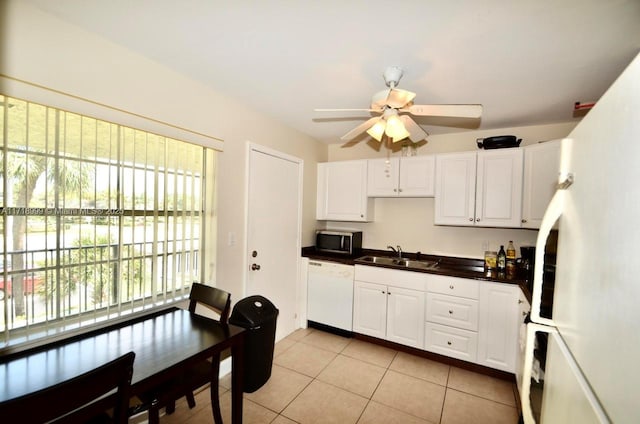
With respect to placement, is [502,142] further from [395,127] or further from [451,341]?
[451,341]

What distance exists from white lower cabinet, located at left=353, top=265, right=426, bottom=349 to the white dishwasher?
0.28ft

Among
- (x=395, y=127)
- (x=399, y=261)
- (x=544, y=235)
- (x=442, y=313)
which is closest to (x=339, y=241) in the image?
(x=399, y=261)

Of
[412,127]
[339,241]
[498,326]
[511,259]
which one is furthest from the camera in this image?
[339,241]

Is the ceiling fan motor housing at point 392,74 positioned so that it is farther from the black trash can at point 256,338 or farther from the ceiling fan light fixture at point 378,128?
the black trash can at point 256,338

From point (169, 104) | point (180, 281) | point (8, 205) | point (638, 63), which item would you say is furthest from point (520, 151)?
point (8, 205)

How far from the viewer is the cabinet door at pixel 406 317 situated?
8.87 feet

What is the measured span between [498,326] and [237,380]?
7.18 feet

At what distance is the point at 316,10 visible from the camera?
4.25ft

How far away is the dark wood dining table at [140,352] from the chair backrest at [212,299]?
99 millimetres

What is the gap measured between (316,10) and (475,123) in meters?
2.18

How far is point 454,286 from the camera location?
8.39 feet

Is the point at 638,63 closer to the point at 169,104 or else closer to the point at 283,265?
the point at 169,104

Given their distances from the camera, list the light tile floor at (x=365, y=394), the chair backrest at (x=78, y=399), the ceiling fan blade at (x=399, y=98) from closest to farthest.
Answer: the chair backrest at (x=78, y=399), the ceiling fan blade at (x=399, y=98), the light tile floor at (x=365, y=394)

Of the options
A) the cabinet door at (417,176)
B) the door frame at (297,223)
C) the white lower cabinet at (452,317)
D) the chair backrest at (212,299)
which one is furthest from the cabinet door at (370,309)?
the chair backrest at (212,299)
